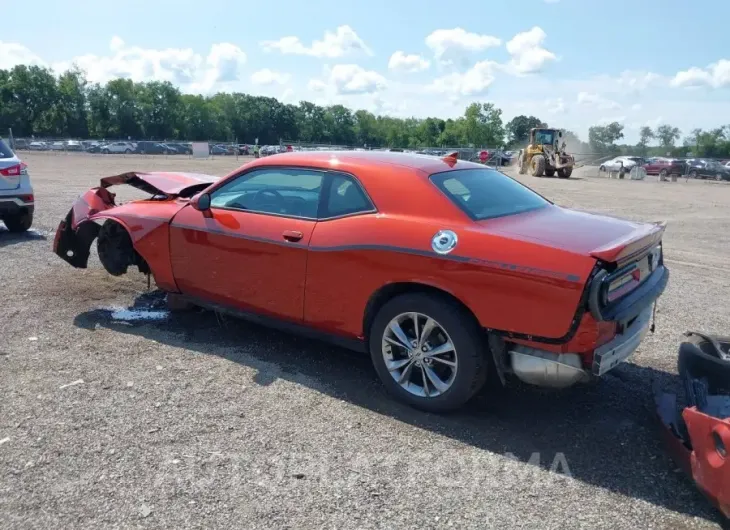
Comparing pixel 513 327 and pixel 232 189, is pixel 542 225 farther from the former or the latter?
pixel 232 189

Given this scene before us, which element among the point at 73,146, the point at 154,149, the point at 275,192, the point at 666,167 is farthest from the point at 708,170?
the point at 73,146

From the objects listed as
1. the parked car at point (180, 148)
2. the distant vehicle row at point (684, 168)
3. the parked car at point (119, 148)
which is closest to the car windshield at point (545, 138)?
the distant vehicle row at point (684, 168)

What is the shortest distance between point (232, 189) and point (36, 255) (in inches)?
176

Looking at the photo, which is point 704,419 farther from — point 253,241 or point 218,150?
point 218,150

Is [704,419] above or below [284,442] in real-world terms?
above

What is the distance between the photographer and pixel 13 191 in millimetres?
8750

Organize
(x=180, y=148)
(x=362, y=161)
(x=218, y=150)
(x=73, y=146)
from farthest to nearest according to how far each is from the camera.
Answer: (x=218, y=150) → (x=180, y=148) → (x=73, y=146) → (x=362, y=161)

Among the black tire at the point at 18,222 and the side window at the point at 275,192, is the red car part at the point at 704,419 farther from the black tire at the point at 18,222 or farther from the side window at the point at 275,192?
the black tire at the point at 18,222

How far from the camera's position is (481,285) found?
3426 mm

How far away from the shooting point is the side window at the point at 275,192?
4.34 meters

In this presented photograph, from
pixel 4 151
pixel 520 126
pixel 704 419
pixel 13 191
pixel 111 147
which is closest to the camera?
pixel 704 419

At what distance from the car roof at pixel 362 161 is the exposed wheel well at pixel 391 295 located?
2.73 ft

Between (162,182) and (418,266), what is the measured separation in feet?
10.8

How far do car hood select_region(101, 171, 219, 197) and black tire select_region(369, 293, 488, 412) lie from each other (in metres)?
2.66
